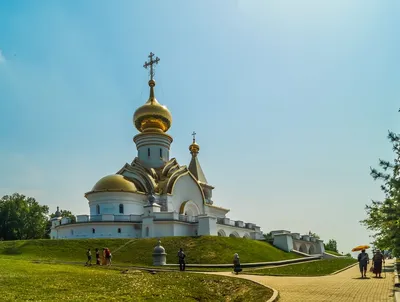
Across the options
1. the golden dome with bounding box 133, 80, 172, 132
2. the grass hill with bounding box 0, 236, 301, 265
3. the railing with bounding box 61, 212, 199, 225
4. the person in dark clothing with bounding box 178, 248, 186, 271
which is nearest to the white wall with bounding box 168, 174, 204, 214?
the railing with bounding box 61, 212, 199, 225

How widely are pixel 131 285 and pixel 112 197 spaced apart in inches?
1052

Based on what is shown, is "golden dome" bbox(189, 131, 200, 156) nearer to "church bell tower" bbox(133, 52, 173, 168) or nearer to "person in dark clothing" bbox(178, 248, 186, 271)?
"church bell tower" bbox(133, 52, 173, 168)

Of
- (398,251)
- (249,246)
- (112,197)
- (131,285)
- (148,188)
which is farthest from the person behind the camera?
(148,188)

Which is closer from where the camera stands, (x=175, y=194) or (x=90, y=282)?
A: (x=90, y=282)

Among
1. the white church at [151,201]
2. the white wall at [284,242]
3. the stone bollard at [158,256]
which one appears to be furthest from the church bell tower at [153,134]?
the stone bollard at [158,256]

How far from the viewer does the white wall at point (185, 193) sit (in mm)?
44312

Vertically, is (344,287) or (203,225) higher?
(203,225)

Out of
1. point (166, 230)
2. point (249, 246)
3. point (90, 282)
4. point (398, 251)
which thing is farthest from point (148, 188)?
point (398, 251)

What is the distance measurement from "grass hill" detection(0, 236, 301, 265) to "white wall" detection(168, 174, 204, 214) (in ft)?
32.4

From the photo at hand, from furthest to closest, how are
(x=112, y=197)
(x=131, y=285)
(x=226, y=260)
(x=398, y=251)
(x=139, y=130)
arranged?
(x=139, y=130), (x=112, y=197), (x=226, y=260), (x=131, y=285), (x=398, y=251)

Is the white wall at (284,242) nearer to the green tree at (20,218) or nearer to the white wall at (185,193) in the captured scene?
the white wall at (185,193)

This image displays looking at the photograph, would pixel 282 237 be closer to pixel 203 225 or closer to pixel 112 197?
pixel 203 225

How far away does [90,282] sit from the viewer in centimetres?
1509

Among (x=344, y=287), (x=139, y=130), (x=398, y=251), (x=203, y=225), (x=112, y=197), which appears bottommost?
(x=344, y=287)
